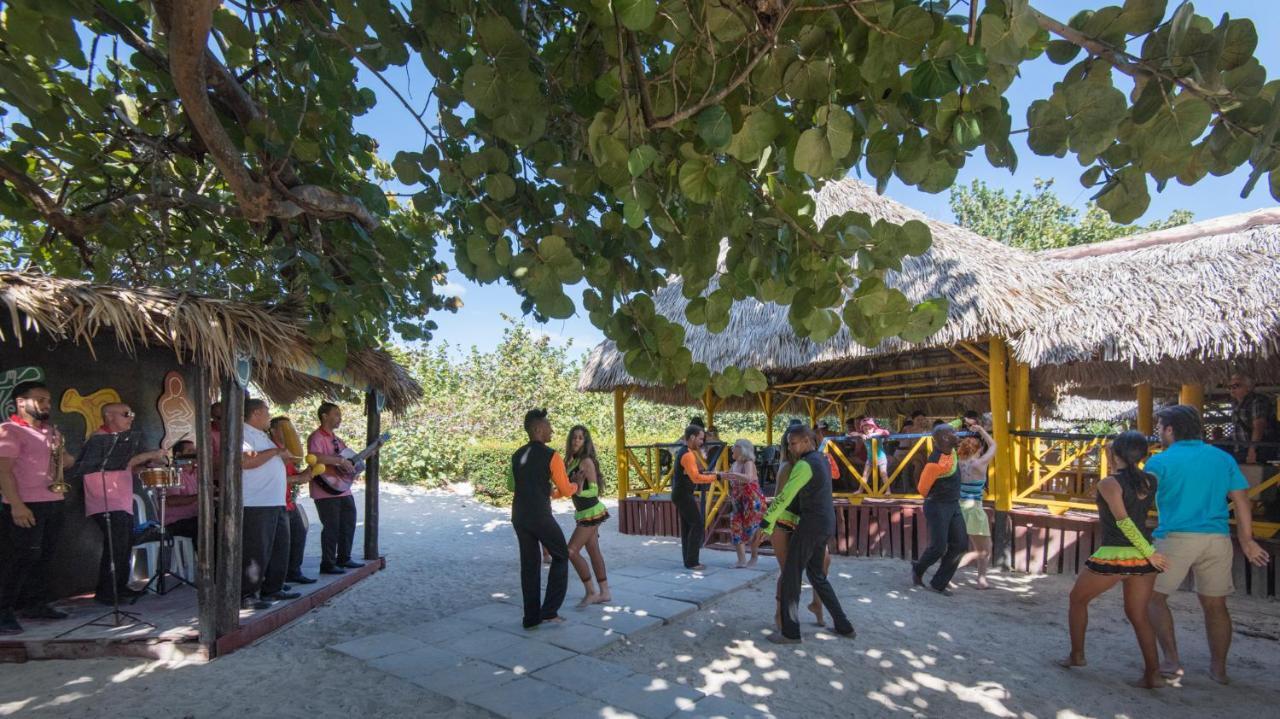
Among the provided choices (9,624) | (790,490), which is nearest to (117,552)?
(9,624)

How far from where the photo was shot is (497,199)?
235cm

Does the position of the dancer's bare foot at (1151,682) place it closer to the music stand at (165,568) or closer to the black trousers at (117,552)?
the music stand at (165,568)

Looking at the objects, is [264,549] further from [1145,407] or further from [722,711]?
[1145,407]

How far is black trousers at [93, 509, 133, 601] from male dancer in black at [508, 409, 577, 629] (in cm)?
278

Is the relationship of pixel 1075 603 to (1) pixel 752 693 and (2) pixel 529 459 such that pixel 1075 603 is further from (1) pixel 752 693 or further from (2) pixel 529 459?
(2) pixel 529 459

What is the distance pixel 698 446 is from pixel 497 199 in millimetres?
5122

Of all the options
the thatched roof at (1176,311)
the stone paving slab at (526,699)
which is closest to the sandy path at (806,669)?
the stone paving slab at (526,699)

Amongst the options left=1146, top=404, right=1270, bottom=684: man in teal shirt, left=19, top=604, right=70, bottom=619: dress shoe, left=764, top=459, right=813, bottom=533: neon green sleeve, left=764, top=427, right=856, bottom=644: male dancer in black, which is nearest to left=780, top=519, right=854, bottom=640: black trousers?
Result: left=764, top=427, right=856, bottom=644: male dancer in black

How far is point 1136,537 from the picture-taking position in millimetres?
3711

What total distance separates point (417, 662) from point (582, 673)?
41.8 inches

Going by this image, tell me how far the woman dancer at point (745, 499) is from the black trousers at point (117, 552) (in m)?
5.08

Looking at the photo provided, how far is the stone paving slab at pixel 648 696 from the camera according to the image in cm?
349

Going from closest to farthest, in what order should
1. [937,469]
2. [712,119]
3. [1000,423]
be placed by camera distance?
[712,119]
[937,469]
[1000,423]

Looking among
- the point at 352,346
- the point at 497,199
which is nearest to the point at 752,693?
the point at 497,199
